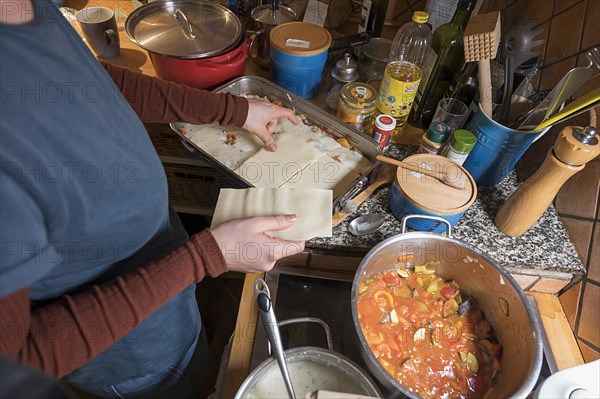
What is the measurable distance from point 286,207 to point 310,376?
359mm

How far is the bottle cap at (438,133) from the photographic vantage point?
0.89 m

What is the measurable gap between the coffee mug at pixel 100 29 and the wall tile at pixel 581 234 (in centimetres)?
138

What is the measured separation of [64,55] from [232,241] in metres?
0.38

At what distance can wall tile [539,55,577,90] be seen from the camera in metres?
0.86

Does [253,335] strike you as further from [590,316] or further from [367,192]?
[590,316]

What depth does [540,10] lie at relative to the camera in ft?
3.22

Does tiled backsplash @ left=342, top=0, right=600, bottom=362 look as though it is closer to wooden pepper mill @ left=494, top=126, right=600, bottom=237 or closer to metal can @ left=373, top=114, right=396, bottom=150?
wooden pepper mill @ left=494, top=126, right=600, bottom=237

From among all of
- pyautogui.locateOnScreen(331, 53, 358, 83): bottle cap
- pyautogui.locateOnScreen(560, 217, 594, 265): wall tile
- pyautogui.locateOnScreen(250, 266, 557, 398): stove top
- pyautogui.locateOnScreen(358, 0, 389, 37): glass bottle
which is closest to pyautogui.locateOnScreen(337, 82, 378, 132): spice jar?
pyautogui.locateOnScreen(331, 53, 358, 83): bottle cap

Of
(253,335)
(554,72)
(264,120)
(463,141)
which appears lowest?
(253,335)

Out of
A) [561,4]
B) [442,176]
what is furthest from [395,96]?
[561,4]

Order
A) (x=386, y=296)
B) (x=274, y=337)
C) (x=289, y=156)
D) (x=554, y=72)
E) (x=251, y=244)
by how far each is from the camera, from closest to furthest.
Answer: (x=274, y=337) → (x=251, y=244) → (x=386, y=296) → (x=554, y=72) → (x=289, y=156)

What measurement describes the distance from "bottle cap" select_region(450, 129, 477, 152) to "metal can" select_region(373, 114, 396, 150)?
16 centimetres

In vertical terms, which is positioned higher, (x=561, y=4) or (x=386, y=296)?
(x=561, y=4)

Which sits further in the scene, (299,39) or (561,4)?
(299,39)
